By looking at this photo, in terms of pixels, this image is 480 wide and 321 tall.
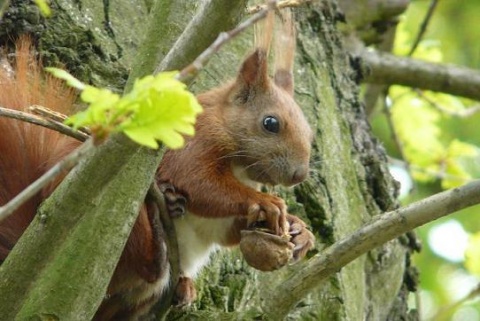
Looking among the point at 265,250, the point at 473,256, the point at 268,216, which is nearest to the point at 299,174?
the point at 268,216

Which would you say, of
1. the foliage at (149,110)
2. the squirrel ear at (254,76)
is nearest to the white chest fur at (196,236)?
the squirrel ear at (254,76)

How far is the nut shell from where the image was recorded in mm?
2199

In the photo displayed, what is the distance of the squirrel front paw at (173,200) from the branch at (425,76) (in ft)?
5.76

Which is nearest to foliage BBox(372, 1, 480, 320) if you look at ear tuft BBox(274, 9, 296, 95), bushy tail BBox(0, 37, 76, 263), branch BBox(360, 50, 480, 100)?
branch BBox(360, 50, 480, 100)

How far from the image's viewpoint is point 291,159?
2557 millimetres

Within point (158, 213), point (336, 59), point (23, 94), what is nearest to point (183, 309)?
point (158, 213)

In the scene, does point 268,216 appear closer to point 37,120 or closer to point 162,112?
point 37,120

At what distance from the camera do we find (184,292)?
247 cm

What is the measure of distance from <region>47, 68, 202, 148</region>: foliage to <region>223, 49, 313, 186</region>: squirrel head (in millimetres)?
1224

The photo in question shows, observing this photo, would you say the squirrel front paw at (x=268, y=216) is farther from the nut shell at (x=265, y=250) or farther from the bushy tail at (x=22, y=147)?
the bushy tail at (x=22, y=147)

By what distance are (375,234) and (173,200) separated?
646mm

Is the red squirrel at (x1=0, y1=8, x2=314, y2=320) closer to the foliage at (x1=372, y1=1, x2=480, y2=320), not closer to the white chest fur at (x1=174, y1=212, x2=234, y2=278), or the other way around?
the white chest fur at (x1=174, y1=212, x2=234, y2=278)

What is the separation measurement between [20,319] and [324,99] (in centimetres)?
169

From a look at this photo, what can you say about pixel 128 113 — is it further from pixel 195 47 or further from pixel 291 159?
pixel 291 159
